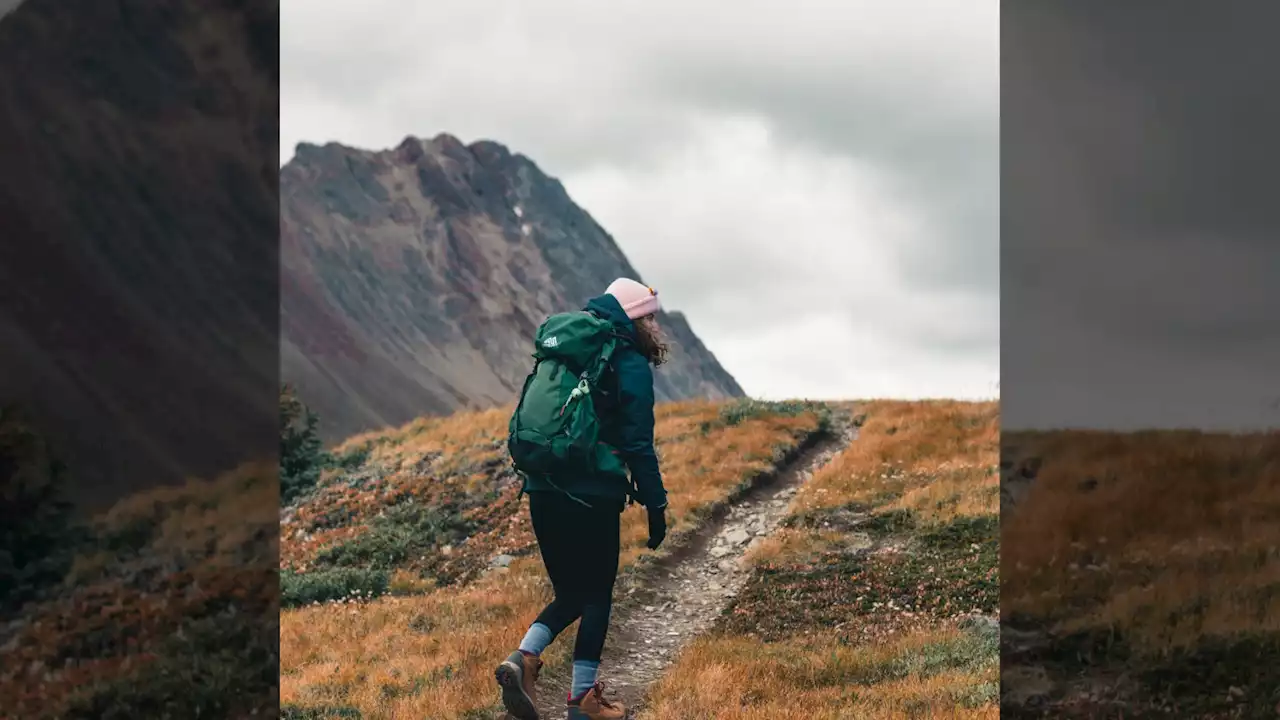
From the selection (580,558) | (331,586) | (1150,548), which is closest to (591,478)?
(580,558)

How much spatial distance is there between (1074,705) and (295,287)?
164548 millimetres

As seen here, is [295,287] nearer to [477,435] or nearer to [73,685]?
[477,435]

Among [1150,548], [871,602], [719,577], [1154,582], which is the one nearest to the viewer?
[1154,582]

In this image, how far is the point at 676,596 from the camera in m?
13.2

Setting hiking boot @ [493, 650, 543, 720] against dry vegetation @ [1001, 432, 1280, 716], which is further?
dry vegetation @ [1001, 432, 1280, 716]

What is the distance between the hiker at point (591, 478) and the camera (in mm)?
6902

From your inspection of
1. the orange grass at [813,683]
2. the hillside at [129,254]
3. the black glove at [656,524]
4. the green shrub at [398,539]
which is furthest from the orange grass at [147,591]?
the green shrub at [398,539]

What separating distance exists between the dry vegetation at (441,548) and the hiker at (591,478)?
151cm

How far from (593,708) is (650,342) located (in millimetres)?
2678

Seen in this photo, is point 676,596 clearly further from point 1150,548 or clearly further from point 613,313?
point 613,313

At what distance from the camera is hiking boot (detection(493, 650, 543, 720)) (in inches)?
285

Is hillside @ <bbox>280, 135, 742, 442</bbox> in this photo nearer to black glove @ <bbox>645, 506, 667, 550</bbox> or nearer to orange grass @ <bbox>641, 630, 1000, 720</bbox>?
orange grass @ <bbox>641, 630, 1000, 720</bbox>

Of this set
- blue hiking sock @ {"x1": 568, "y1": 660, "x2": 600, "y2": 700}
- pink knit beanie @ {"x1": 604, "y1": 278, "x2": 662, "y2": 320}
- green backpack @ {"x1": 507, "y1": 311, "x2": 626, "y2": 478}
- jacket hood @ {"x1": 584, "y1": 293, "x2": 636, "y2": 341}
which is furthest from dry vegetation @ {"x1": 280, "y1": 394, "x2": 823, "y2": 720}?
pink knit beanie @ {"x1": 604, "y1": 278, "x2": 662, "y2": 320}

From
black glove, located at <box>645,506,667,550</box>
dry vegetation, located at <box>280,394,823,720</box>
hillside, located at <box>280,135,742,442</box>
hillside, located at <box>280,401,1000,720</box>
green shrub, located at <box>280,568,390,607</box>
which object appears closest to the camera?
black glove, located at <box>645,506,667,550</box>
